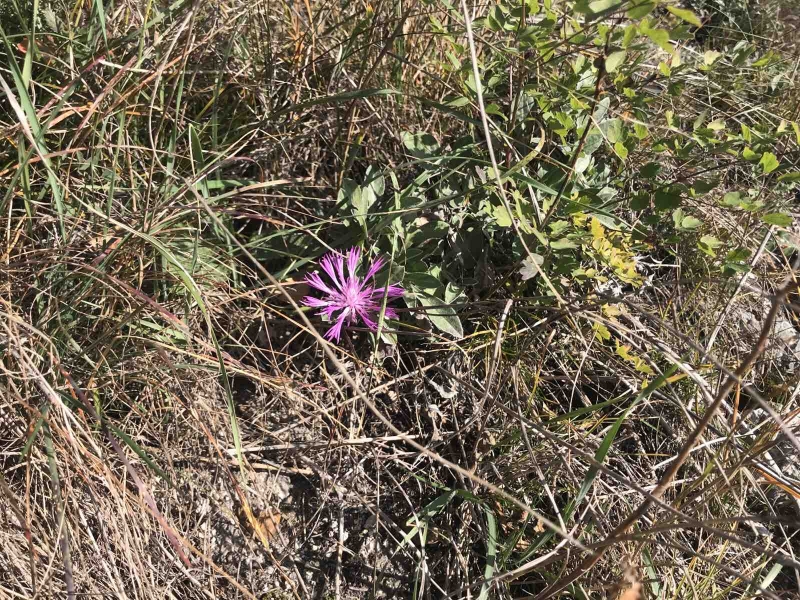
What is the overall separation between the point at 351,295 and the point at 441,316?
0.22 metres

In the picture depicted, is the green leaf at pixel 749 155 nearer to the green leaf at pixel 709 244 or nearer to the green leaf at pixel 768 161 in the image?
the green leaf at pixel 768 161

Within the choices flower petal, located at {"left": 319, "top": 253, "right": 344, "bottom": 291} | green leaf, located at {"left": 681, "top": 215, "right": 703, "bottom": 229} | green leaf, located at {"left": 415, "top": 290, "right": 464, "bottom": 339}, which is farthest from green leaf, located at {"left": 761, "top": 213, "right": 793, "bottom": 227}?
flower petal, located at {"left": 319, "top": 253, "right": 344, "bottom": 291}

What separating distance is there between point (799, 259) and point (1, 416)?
6.76 ft

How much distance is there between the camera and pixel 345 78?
1819 millimetres

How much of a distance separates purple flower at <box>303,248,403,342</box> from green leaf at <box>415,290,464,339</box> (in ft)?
0.21

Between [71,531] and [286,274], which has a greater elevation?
[286,274]

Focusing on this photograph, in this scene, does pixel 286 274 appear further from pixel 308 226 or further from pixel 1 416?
pixel 1 416

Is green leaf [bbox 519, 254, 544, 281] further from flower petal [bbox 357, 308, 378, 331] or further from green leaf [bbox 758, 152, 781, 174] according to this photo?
green leaf [bbox 758, 152, 781, 174]

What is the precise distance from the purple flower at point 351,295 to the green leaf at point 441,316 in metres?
0.06

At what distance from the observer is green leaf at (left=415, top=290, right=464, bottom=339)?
5.28ft

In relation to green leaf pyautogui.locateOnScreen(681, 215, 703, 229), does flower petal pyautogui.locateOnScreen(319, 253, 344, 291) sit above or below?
below

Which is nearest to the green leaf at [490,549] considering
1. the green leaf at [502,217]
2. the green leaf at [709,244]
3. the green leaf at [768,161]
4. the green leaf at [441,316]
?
the green leaf at [441,316]

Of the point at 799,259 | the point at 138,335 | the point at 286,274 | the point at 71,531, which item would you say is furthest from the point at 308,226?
the point at 799,259

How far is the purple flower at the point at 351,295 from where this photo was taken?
5.23ft
